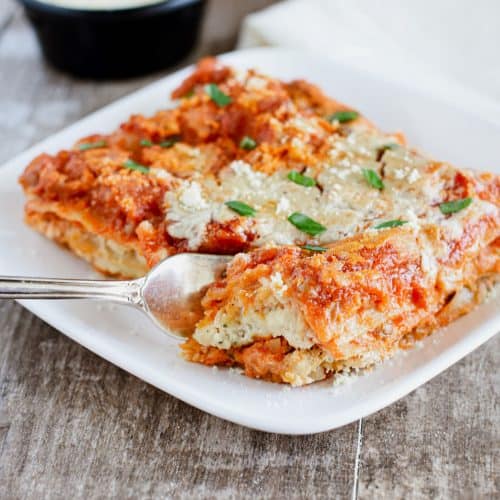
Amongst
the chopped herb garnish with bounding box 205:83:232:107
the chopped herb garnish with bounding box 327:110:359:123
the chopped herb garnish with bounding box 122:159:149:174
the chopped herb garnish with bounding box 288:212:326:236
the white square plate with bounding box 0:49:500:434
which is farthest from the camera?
the chopped herb garnish with bounding box 205:83:232:107

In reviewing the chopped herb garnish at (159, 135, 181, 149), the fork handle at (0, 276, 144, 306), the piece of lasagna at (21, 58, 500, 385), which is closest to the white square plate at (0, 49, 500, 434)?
the piece of lasagna at (21, 58, 500, 385)

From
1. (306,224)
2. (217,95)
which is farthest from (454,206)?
(217,95)

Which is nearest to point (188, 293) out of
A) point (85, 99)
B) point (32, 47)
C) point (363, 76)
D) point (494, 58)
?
point (363, 76)

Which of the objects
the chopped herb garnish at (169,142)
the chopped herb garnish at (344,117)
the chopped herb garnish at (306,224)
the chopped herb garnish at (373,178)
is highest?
the chopped herb garnish at (373,178)

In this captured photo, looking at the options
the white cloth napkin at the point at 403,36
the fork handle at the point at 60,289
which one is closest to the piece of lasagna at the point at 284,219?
the fork handle at the point at 60,289

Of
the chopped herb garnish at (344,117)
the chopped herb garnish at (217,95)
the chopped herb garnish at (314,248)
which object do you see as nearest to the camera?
the chopped herb garnish at (314,248)

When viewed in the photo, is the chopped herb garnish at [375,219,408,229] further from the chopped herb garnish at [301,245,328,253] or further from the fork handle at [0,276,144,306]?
the fork handle at [0,276,144,306]

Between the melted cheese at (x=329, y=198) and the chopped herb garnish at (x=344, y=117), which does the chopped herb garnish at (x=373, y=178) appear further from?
the chopped herb garnish at (x=344, y=117)
